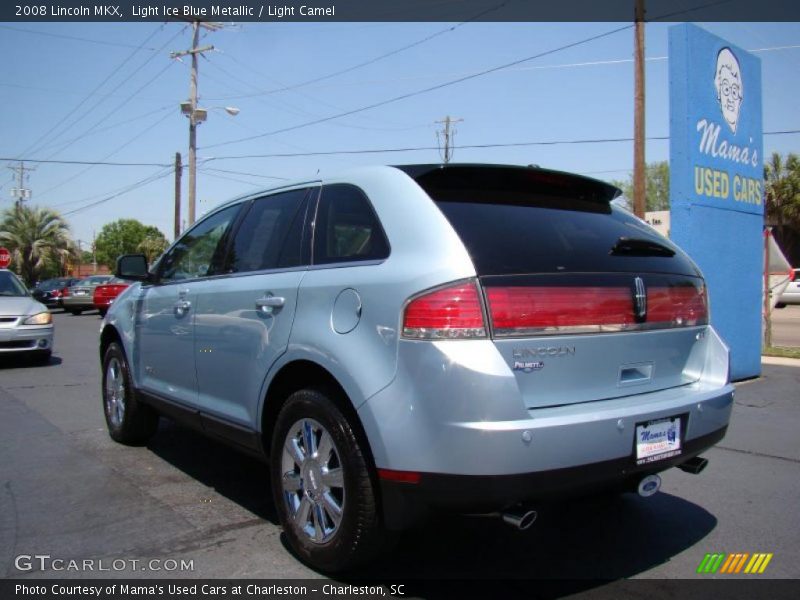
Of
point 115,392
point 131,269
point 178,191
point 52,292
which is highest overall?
point 178,191

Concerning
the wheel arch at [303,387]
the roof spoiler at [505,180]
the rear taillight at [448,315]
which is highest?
the roof spoiler at [505,180]

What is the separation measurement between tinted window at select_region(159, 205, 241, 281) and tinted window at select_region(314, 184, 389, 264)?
3.57 feet

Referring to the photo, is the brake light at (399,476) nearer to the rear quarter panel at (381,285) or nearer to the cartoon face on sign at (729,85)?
the rear quarter panel at (381,285)

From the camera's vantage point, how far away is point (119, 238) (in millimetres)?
103000

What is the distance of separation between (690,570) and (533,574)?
0.77 m

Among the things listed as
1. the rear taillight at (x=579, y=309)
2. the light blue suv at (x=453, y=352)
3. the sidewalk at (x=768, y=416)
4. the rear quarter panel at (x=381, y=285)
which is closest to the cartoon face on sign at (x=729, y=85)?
the sidewalk at (x=768, y=416)

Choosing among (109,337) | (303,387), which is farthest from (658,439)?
(109,337)

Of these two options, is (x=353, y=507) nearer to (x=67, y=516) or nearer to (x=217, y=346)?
(x=217, y=346)

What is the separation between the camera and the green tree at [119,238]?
10210cm

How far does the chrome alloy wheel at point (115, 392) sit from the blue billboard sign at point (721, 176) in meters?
6.47

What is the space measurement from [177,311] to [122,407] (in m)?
1.49

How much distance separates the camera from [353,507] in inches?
111

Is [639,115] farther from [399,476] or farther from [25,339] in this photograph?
[399,476]

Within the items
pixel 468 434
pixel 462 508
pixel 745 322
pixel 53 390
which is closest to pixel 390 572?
pixel 462 508
